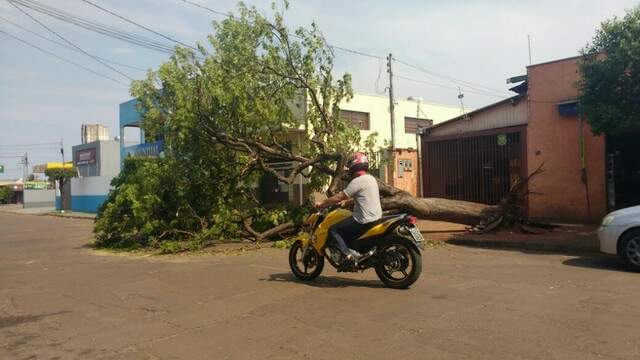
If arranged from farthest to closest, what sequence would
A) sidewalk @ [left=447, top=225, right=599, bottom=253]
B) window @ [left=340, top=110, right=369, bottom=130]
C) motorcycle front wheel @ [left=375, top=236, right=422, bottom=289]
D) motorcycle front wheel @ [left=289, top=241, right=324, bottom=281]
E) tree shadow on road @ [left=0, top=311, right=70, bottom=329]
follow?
window @ [left=340, top=110, right=369, bottom=130]
sidewalk @ [left=447, top=225, right=599, bottom=253]
motorcycle front wheel @ [left=289, top=241, right=324, bottom=281]
motorcycle front wheel @ [left=375, top=236, right=422, bottom=289]
tree shadow on road @ [left=0, top=311, right=70, bottom=329]

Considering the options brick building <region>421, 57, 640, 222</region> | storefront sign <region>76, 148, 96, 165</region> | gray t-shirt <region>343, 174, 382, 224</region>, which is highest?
storefront sign <region>76, 148, 96, 165</region>

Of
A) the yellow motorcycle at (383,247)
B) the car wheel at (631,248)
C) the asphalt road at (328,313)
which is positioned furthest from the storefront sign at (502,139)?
the yellow motorcycle at (383,247)

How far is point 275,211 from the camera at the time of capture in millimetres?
14320

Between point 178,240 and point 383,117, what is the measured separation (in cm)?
1910

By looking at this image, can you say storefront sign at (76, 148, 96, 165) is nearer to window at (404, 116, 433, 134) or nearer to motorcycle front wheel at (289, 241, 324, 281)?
window at (404, 116, 433, 134)

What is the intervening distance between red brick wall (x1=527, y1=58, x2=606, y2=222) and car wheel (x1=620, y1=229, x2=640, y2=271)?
22.1 ft

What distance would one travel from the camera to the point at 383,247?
7633mm

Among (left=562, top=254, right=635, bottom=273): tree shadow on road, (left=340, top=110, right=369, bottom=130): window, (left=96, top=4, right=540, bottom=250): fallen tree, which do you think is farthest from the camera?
(left=340, top=110, right=369, bottom=130): window

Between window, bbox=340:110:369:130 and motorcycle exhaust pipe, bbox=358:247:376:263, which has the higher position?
window, bbox=340:110:369:130

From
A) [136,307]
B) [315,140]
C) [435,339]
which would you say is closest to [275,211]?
[315,140]

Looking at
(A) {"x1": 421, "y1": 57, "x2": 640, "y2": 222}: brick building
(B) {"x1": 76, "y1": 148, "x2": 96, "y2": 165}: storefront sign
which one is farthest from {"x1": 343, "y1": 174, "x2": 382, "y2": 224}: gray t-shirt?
(B) {"x1": 76, "y1": 148, "x2": 96, "y2": 165}: storefront sign

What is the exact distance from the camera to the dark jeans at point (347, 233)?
776cm

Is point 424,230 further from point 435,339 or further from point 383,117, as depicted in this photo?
point 383,117

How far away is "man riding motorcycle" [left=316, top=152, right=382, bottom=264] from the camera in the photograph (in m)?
7.67
